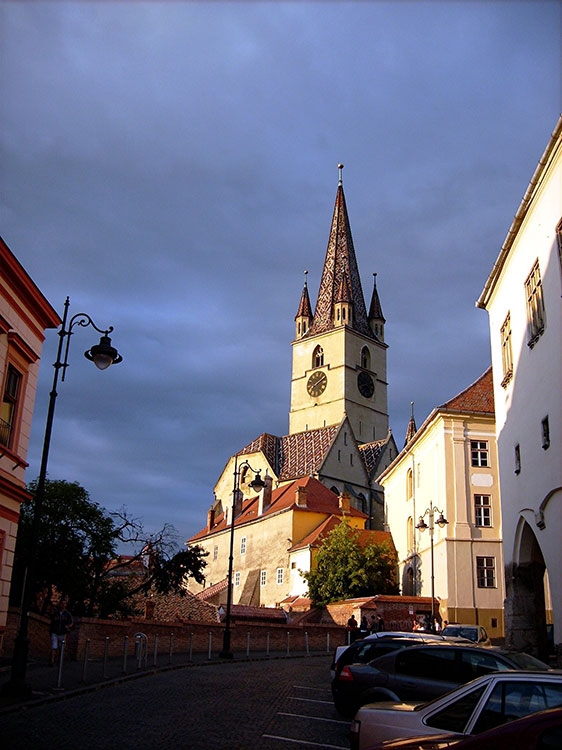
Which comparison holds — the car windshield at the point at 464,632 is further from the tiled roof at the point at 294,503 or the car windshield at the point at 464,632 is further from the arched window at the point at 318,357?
the arched window at the point at 318,357

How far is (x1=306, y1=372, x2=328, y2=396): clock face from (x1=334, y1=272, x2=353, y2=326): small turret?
7.51 meters

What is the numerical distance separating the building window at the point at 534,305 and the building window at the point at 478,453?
731 inches

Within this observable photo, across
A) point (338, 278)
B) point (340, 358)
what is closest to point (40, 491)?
point (340, 358)

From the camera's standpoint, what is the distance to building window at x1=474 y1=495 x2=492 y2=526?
127ft

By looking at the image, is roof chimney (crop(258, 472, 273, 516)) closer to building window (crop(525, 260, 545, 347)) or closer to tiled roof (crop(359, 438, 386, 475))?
tiled roof (crop(359, 438, 386, 475))

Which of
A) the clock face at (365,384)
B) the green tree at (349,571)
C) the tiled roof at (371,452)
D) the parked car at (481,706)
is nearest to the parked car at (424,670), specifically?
the parked car at (481,706)

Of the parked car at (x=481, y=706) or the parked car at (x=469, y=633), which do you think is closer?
the parked car at (x=481, y=706)

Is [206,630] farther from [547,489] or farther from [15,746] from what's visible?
[15,746]

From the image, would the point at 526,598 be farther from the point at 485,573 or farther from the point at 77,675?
→ the point at 485,573

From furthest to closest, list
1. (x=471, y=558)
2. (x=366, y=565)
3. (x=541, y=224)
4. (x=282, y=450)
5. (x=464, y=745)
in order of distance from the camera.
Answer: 1. (x=282, y=450)
2. (x=366, y=565)
3. (x=471, y=558)
4. (x=541, y=224)
5. (x=464, y=745)

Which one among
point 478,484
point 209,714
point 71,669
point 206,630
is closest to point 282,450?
point 478,484

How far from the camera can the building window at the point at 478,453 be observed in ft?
129

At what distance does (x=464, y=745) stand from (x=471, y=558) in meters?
33.8

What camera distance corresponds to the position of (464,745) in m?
5.61
